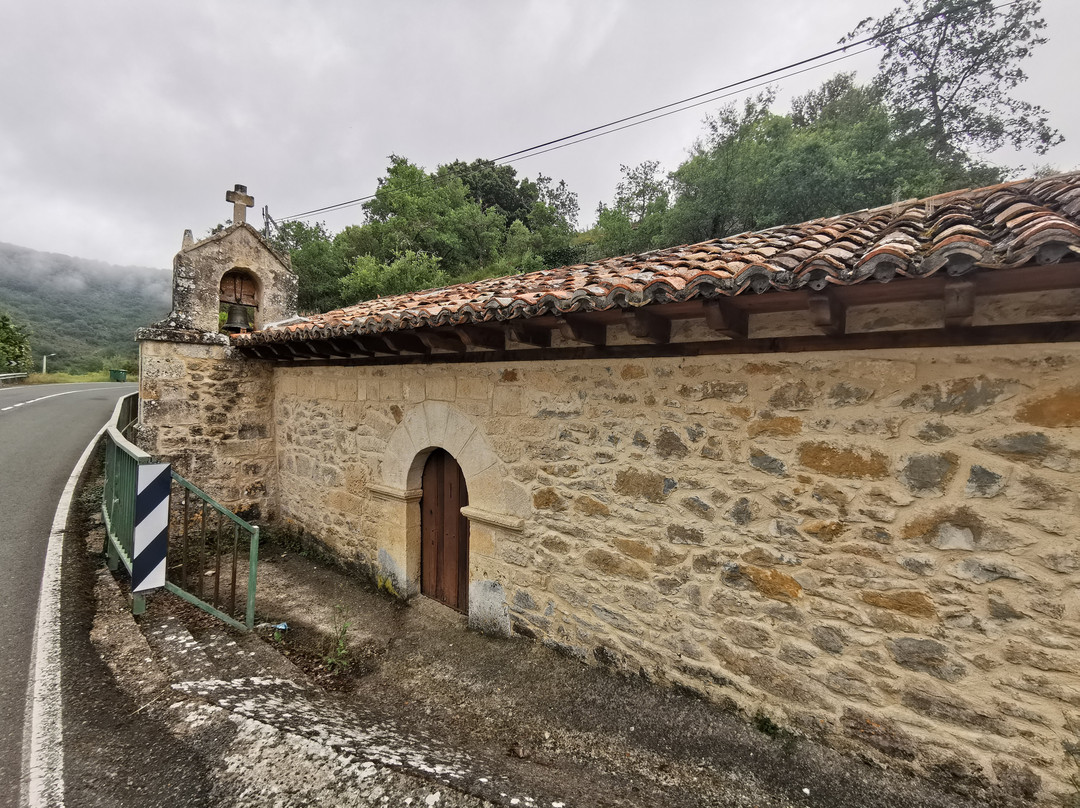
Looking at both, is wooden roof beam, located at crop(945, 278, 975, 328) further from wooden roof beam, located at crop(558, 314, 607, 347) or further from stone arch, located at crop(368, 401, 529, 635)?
stone arch, located at crop(368, 401, 529, 635)

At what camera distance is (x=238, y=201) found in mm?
6301

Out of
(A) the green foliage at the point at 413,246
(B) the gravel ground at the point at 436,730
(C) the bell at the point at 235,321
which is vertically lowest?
(B) the gravel ground at the point at 436,730

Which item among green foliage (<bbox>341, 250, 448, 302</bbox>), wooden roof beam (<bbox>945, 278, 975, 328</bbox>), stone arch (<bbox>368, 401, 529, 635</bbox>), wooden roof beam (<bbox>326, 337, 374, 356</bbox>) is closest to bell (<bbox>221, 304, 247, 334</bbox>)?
wooden roof beam (<bbox>326, 337, 374, 356</bbox>)

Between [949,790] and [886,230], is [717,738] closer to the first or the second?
[949,790]

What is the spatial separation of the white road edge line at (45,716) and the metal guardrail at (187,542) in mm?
421

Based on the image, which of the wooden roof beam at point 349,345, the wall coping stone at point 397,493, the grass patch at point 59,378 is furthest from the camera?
the grass patch at point 59,378

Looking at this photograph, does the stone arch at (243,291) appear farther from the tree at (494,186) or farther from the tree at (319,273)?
the tree at (494,186)

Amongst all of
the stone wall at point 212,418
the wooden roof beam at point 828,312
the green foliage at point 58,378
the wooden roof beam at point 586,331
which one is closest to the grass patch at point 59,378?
the green foliage at point 58,378

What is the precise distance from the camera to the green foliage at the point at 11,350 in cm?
2477

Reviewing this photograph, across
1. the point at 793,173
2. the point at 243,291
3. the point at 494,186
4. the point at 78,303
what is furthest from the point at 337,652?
the point at 78,303

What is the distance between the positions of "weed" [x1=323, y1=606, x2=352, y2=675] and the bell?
4.39m

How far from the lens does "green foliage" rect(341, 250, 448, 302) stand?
15023mm

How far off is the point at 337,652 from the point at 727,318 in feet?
11.6

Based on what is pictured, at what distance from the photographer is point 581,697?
3092 mm
